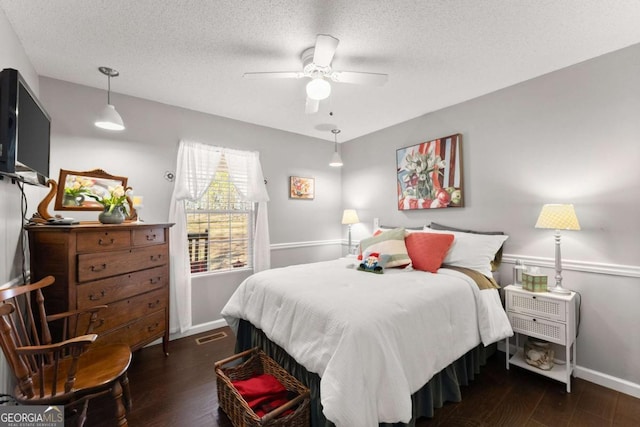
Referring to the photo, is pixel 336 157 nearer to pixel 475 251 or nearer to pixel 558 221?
pixel 475 251

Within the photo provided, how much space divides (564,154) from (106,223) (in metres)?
3.95

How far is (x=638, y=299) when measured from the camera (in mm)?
1936

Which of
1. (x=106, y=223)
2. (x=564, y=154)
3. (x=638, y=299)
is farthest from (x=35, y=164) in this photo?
(x=638, y=299)

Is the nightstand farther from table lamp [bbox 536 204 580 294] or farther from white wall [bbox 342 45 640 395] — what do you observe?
white wall [bbox 342 45 640 395]

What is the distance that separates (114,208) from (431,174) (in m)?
3.29

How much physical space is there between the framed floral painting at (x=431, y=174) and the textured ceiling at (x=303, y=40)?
0.62 metres

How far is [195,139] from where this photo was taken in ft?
10.3

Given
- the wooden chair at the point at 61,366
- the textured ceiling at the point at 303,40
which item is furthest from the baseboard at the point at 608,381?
the wooden chair at the point at 61,366

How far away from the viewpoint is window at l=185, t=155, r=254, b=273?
3.17 m

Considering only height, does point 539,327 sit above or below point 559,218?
below

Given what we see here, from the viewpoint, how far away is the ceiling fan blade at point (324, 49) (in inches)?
63.7

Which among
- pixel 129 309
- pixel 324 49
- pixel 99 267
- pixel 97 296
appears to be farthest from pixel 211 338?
pixel 324 49

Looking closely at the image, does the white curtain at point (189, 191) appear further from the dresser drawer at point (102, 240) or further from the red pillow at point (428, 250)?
the red pillow at point (428, 250)

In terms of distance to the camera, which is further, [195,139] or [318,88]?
[195,139]
